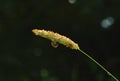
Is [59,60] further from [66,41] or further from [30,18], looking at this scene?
[66,41]

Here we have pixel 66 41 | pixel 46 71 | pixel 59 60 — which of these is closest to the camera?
pixel 66 41

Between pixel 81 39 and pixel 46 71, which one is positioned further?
pixel 81 39

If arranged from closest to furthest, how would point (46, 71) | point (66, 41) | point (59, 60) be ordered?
1. point (66, 41)
2. point (46, 71)
3. point (59, 60)

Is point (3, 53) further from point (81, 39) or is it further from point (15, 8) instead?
point (81, 39)

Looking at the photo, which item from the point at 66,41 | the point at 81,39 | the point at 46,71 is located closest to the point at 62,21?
the point at 81,39

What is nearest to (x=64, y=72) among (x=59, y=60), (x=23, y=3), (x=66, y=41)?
(x=59, y=60)

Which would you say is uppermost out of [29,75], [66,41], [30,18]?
[66,41]

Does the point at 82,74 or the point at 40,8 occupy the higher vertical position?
the point at 40,8
